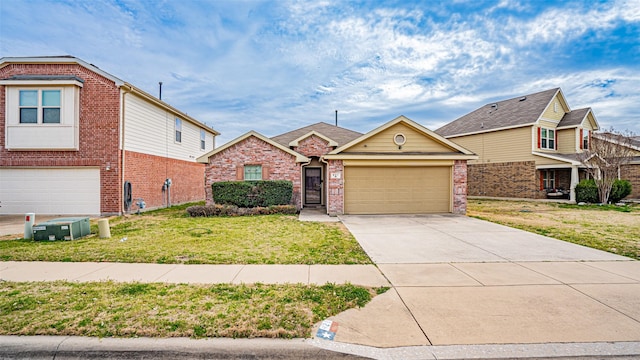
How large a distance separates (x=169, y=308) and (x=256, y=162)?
11.5 m

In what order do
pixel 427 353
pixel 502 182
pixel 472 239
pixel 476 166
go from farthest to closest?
pixel 476 166
pixel 502 182
pixel 472 239
pixel 427 353

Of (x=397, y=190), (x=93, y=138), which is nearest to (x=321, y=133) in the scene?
(x=397, y=190)

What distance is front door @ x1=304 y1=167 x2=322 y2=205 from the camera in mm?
17281

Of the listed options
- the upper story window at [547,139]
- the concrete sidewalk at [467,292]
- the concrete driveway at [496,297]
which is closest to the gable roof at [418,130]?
the concrete sidewalk at [467,292]

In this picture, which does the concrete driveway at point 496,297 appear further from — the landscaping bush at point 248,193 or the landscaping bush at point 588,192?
the landscaping bush at point 588,192

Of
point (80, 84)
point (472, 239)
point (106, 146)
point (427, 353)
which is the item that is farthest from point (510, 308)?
point (80, 84)

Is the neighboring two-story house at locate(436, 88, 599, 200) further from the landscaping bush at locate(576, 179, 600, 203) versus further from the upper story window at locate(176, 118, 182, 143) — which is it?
the upper story window at locate(176, 118, 182, 143)

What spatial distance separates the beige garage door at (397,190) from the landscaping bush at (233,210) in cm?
289

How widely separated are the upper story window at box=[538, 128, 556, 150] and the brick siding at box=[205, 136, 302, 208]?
1850cm

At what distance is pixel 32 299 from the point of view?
3977 millimetres

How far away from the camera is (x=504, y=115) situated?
2309 centimetres

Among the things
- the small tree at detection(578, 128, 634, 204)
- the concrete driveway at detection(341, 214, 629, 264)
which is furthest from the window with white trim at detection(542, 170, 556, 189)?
the concrete driveway at detection(341, 214, 629, 264)

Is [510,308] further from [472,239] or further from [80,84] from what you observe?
[80,84]

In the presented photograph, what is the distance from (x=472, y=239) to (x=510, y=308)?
4646 mm
